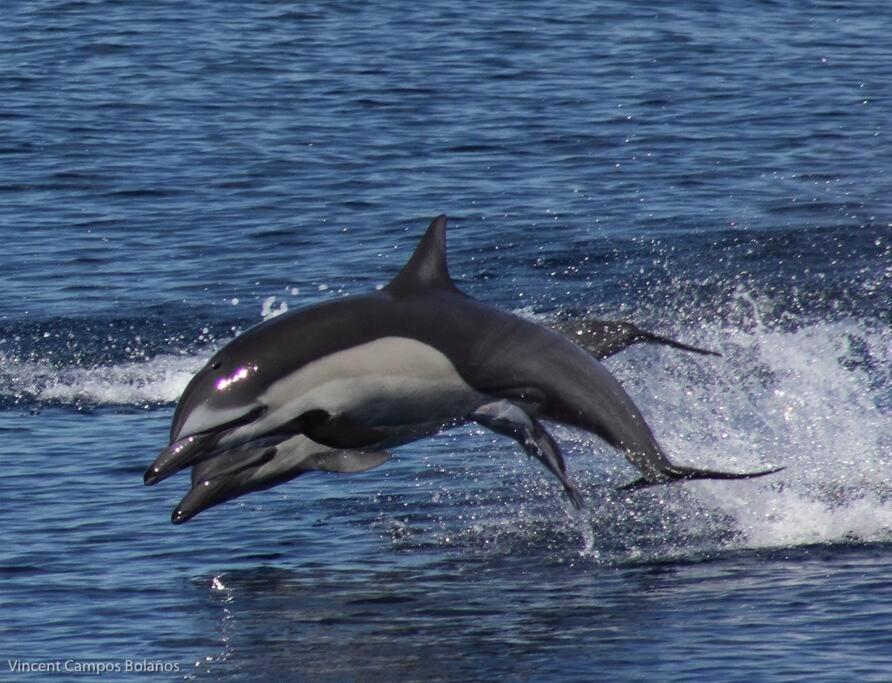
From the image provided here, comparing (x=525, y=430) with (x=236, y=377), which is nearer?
(x=236, y=377)

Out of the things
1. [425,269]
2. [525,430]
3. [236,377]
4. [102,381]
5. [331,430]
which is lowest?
[102,381]

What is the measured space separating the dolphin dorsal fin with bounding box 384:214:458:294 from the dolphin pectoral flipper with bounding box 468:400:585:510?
75 centimetres

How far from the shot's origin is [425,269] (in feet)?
37.8

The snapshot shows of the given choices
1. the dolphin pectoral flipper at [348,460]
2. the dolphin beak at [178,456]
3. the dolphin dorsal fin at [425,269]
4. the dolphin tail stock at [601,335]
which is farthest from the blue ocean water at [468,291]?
Answer: the dolphin dorsal fin at [425,269]

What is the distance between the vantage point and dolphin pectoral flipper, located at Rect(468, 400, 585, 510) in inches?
458

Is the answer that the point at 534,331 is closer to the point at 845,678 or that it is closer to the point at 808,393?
the point at 845,678

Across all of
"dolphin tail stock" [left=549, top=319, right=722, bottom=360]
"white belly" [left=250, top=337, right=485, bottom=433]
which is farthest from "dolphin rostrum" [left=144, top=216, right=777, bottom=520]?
"dolphin tail stock" [left=549, top=319, right=722, bottom=360]

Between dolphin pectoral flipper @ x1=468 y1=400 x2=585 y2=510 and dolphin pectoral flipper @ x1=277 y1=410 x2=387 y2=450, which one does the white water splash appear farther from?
dolphin pectoral flipper @ x1=277 y1=410 x2=387 y2=450

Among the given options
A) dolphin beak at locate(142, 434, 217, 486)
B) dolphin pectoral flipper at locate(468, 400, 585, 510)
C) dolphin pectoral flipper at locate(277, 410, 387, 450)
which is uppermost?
dolphin beak at locate(142, 434, 217, 486)

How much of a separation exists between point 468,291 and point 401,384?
10967mm

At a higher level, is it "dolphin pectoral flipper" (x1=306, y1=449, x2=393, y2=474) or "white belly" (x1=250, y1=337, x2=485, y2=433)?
"white belly" (x1=250, y1=337, x2=485, y2=433)

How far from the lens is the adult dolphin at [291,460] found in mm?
12031

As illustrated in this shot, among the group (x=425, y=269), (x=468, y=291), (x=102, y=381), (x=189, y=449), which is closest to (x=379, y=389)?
(x=425, y=269)

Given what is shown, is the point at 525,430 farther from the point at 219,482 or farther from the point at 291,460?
the point at 219,482
